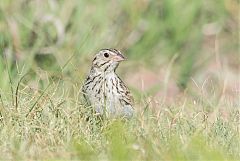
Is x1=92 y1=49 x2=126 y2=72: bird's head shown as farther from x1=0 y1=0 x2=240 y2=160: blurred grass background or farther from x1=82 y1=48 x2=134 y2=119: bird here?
x1=0 y1=0 x2=240 y2=160: blurred grass background

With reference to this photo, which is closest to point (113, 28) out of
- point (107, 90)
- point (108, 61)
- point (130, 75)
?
point (130, 75)

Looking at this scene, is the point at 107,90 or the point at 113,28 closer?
the point at 107,90

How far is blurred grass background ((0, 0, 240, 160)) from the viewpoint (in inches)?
194

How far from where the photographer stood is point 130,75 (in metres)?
9.73

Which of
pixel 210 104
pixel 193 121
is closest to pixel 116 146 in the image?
pixel 193 121

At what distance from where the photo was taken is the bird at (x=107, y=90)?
241 inches

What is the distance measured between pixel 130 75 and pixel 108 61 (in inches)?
118

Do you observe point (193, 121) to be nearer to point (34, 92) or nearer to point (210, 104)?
point (210, 104)

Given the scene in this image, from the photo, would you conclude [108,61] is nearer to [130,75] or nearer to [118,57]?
[118,57]

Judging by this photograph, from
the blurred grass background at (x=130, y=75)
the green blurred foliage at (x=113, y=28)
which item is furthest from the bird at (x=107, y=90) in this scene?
the green blurred foliage at (x=113, y=28)

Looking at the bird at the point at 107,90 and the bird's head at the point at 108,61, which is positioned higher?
the bird's head at the point at 108,61

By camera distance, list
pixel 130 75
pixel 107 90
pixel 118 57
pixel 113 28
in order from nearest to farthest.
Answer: pixel 107 90 → pixel 118 57 → pixel 130 75 → pixel 113 28

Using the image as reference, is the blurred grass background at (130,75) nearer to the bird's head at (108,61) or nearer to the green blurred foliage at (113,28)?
the green blurred foliage at (113,28)

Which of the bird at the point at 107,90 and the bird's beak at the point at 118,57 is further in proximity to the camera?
the bird's beak at the point at 118,57
